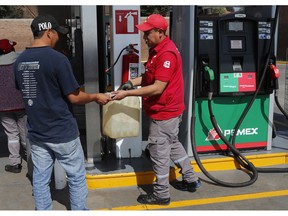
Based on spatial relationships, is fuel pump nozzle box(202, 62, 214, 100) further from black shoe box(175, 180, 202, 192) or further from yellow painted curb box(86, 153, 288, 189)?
black shoe box(175, 180, 202, 192)

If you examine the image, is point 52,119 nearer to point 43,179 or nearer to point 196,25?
point 43,179

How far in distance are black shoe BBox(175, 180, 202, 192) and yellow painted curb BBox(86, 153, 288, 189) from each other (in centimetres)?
21

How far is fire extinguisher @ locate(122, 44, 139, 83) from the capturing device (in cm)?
442

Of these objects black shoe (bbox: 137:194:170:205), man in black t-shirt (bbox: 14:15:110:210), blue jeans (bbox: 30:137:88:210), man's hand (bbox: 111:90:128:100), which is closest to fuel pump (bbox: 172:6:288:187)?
black shoe (bbox: 137:194:170:205)

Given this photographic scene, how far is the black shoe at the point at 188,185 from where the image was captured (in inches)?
165

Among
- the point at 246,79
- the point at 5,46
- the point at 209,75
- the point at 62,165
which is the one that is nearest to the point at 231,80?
the point at 246,79

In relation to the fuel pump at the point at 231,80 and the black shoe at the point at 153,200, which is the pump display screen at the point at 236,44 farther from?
the black shoe at the point at 153,200

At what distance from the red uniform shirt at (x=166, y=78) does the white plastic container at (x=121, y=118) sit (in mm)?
177

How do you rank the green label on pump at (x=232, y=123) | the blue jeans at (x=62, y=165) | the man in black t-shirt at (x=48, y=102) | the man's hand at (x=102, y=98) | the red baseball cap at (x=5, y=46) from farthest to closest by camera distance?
the green label on pump at (x=232, y=123) → the red baseball cap at (x=5, y=46) → the man's hand at (x=102, y=98) → the blue jeans at (x=62, y=165) → the man in black t-shirt at (x=48, y=102)

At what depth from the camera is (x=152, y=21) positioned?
3645 millimetres

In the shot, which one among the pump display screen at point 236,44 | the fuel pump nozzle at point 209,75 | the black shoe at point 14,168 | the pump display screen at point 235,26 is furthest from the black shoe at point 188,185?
the black shoe at point 14,168

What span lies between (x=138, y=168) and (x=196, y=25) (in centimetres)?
178

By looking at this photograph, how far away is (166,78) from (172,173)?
1377 mm

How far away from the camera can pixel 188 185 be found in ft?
13.8
